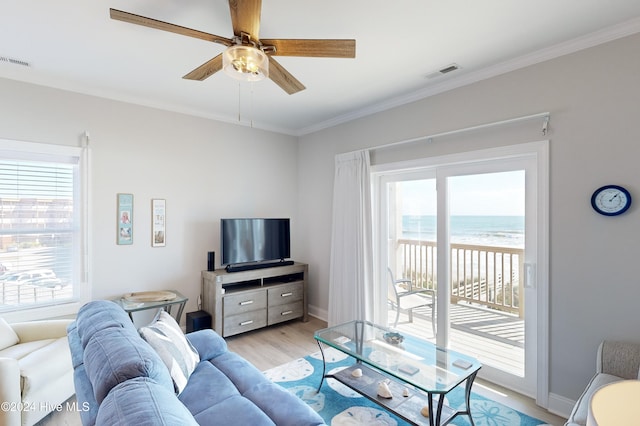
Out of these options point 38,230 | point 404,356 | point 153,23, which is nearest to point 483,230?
point 404,356

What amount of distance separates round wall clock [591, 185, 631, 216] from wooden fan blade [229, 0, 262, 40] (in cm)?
250

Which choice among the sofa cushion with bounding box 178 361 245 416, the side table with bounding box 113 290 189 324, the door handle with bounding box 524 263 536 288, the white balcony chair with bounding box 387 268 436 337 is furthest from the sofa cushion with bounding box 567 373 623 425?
the side table with bounding box 113 290 189 324

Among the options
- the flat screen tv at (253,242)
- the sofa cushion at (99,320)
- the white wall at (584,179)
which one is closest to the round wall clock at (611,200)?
the white wall at (584,179)

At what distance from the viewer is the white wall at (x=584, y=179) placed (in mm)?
2099

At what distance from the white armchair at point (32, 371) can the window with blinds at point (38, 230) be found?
0.53m

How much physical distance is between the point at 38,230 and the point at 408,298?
3.79 meters

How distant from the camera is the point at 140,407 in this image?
1009 mm

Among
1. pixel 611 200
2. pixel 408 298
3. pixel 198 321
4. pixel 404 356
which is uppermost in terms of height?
pixel 611 200

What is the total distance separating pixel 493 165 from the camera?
2.80 m

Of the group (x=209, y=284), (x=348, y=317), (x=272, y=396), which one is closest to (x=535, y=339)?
(x=348, y=317)

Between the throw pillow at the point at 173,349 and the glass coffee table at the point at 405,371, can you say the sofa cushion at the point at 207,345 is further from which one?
the glass coffee table at the point at 405,371

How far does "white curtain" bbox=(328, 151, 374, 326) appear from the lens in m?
3.72

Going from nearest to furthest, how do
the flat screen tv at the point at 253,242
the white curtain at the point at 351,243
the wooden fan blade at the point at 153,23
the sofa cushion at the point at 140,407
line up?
the sofa cushion at the point at 140,407 < the wooden fan blade at the point at 153,23 < the white curtain at the point at 351,243 < the flat screen tv at the point at 253,242

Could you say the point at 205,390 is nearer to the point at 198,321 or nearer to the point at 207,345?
the point at 207,345
